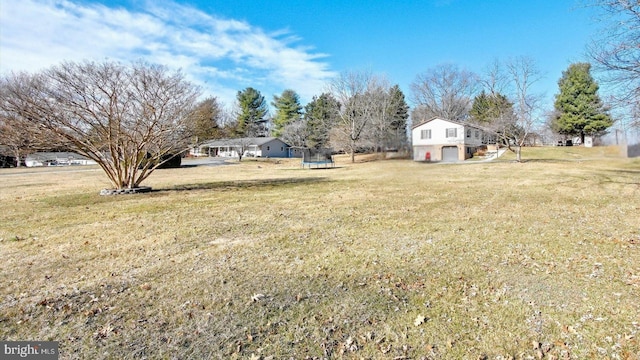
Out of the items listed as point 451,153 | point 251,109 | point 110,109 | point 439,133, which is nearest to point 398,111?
point 439,133

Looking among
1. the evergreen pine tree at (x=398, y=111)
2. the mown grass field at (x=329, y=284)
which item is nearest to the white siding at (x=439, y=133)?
the evergreen pine tree at (x=398, y=111)

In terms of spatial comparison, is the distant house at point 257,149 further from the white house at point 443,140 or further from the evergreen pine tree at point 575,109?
the evergreen pine tree at point 575,109

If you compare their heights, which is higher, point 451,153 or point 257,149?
point 257,149

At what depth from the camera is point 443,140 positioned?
36.8m

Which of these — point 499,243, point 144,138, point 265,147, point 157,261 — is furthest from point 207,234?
point 265,147

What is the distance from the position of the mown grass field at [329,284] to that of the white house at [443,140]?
29454mm

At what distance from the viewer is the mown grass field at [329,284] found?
2.81 meters

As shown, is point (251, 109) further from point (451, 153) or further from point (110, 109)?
point (110, 109)

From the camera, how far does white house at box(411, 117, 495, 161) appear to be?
36.2 m

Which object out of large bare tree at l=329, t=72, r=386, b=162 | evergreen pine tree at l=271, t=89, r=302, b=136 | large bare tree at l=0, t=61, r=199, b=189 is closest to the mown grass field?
large bare tree at l=0, t=61, r=199, b=189

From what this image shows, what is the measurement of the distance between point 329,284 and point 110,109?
1046cm

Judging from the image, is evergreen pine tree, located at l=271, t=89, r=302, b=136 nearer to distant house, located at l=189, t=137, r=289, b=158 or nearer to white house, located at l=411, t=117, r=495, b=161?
distant house, located at l=189, t=137, r=289, b=158

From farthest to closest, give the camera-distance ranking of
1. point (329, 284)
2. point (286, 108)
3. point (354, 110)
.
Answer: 1. point (286, 108)
2. point (354, 110)
3. point (329, 284)

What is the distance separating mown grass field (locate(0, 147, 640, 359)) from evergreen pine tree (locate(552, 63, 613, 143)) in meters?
40.2
